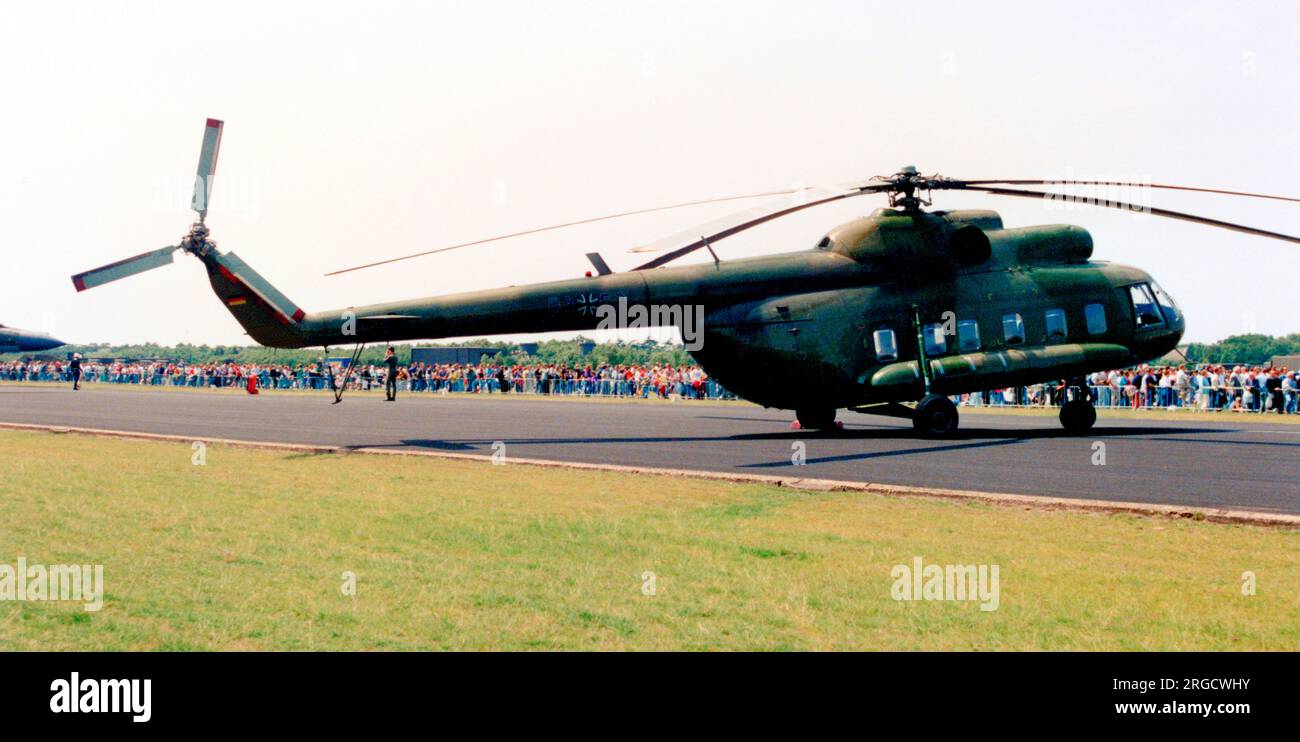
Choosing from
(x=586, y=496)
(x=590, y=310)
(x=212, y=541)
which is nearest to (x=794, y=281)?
(x=590, y=310)

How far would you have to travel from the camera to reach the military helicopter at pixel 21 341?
77.6 metres

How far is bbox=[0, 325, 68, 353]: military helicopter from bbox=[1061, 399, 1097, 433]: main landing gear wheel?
78326mm

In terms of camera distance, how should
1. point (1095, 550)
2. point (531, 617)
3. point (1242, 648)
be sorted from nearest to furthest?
1. point (1242, 648)
2. point (531, 617)
3. point (1095, 550)

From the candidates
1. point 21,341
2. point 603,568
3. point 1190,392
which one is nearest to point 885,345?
point 603,568

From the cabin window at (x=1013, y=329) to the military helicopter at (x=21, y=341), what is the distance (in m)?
77.8

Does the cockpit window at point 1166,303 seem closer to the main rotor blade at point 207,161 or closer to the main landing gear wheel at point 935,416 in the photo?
the main landing gear wheel at point 935,416

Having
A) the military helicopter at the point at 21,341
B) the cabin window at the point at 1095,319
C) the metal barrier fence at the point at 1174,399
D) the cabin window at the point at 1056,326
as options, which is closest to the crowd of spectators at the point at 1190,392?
the metal barrier fence at the point at 1174,399

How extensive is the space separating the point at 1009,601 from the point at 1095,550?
271 cm

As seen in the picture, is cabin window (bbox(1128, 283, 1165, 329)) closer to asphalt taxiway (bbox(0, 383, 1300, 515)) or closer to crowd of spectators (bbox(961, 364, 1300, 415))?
asphalt taxiway (bbox(0, 383, 1300, 515))

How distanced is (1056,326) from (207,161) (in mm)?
18633
